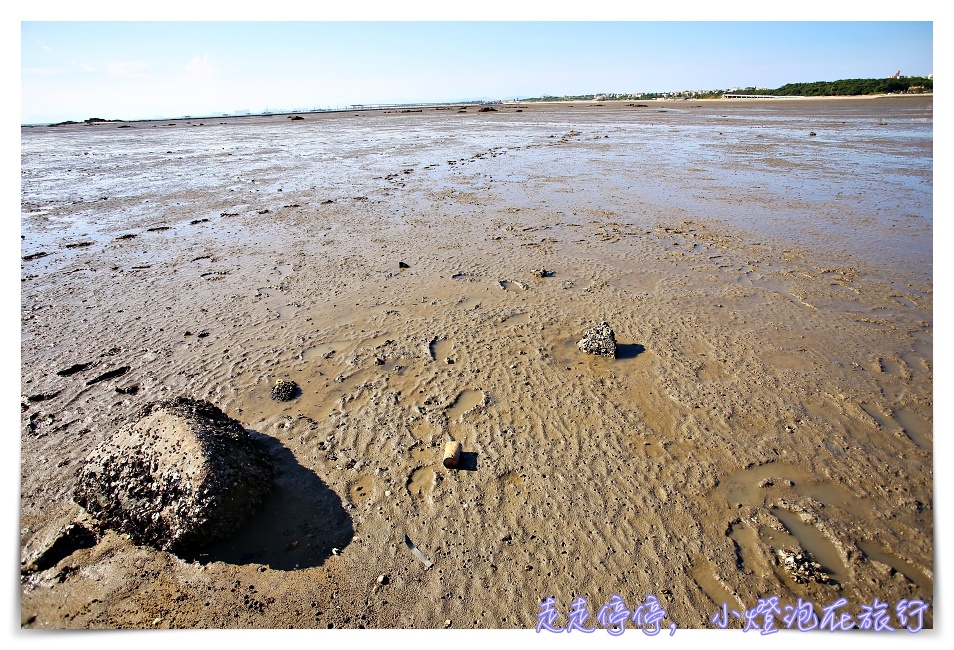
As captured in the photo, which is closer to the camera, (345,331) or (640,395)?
(640,395)

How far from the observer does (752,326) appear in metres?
5.88

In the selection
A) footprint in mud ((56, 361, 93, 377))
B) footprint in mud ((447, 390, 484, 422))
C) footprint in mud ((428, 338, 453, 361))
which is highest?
footprint in mud ((56, 361, 93, 377))

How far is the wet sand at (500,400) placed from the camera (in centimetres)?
294

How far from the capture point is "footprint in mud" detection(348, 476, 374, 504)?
11.6 feet

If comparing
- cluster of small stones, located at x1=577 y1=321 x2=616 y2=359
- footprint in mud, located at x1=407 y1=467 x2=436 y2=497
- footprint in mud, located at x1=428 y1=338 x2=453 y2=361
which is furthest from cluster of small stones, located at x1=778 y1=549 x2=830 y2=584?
footprint in mud, located at x1=428 y1=338 x2=453 y2=361

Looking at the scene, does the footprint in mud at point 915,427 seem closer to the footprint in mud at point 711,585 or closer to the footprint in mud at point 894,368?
the footprint in mud at point 894,368

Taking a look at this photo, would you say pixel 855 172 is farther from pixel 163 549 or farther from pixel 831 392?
pixel 163 549

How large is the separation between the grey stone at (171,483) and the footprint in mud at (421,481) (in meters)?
1.05

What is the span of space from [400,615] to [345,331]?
3.72 meters

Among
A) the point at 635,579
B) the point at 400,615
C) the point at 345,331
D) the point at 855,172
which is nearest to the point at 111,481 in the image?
the point at 400,615

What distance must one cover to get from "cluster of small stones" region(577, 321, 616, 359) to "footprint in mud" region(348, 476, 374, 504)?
9.22 ft

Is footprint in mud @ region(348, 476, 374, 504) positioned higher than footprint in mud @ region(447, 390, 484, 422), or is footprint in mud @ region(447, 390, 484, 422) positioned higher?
footprint in mud @ region(447, 390, 484, 422)

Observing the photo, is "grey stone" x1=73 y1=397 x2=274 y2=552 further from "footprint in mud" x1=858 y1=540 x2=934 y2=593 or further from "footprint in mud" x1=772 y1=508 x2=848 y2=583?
"footprint in mud" x1=858 y1=540 x2=934 y2=593

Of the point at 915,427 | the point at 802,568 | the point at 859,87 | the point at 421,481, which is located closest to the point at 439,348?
the point at 421,481
